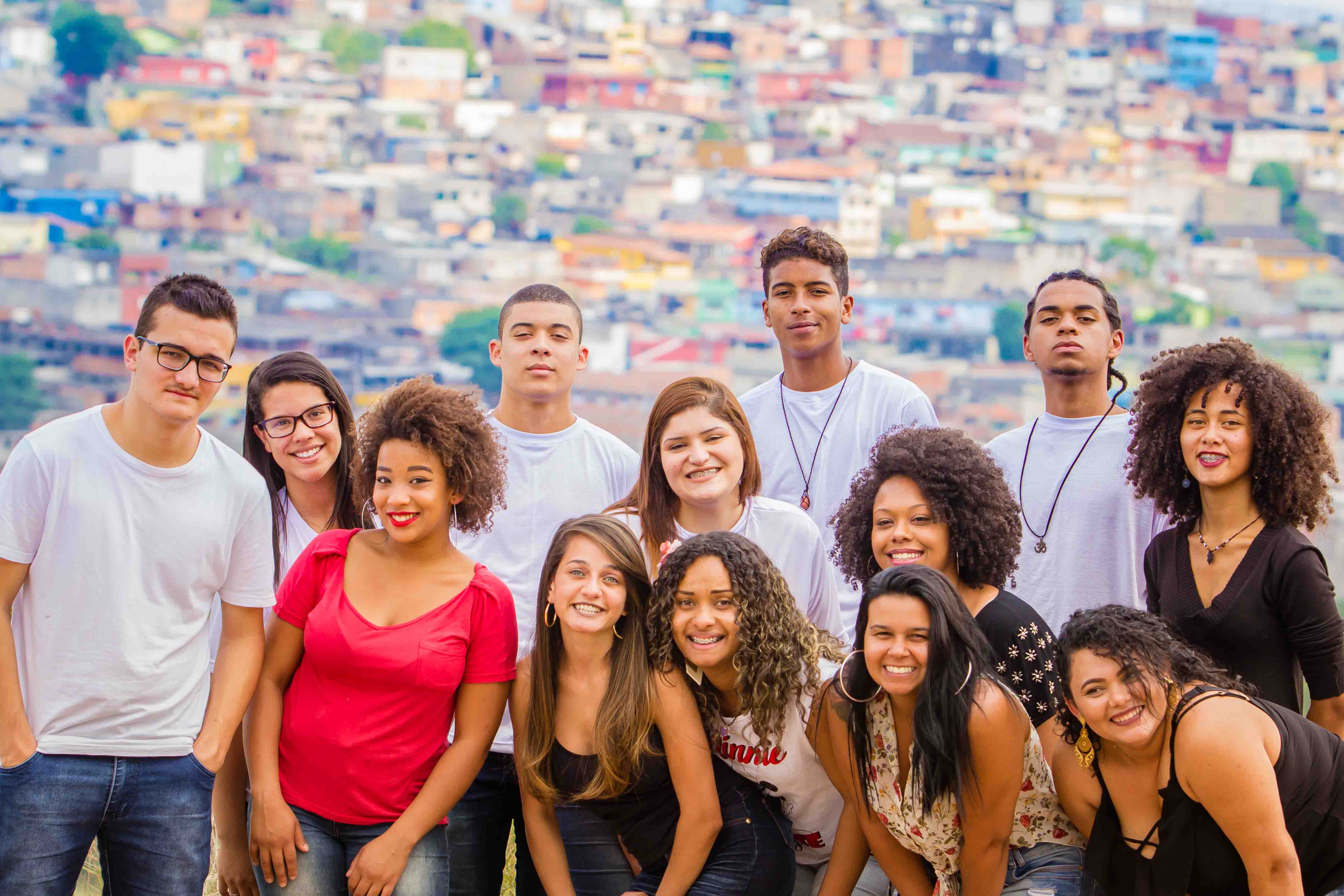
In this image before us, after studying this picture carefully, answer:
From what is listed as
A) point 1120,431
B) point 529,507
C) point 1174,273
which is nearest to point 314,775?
point 529,507

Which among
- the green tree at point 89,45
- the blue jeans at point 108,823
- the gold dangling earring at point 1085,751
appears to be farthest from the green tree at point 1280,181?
the blue jeans at point 108,823

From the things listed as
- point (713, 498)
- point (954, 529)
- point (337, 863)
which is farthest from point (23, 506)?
point (954, 529)

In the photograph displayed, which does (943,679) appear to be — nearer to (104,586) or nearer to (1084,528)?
(1084,528)

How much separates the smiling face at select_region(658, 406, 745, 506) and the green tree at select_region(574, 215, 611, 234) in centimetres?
7227

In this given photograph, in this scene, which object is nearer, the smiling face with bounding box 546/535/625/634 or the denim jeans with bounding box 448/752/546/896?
the smiling face with bounding box 546/535/625/634

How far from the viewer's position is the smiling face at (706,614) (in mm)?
3070

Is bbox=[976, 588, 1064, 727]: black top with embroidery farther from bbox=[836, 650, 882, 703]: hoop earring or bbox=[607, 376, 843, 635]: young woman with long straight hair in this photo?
bbox=[607, 376, 843, 635]: young woman with long straight hair

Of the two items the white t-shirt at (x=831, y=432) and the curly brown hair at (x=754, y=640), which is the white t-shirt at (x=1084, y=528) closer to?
the white t-shirt at (x=831, y=432)

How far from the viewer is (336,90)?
8381 cm

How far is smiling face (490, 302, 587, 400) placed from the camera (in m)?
3.87

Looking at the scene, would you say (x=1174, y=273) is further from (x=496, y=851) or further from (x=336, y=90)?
(x=496, y=851)

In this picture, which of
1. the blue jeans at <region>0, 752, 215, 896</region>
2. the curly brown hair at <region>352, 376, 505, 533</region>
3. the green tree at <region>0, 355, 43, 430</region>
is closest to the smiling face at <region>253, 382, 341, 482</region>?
the curly brown hair at <region>352, 376, 505, 533</region>

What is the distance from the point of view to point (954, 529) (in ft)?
10.6

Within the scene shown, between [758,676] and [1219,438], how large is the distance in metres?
1.30
